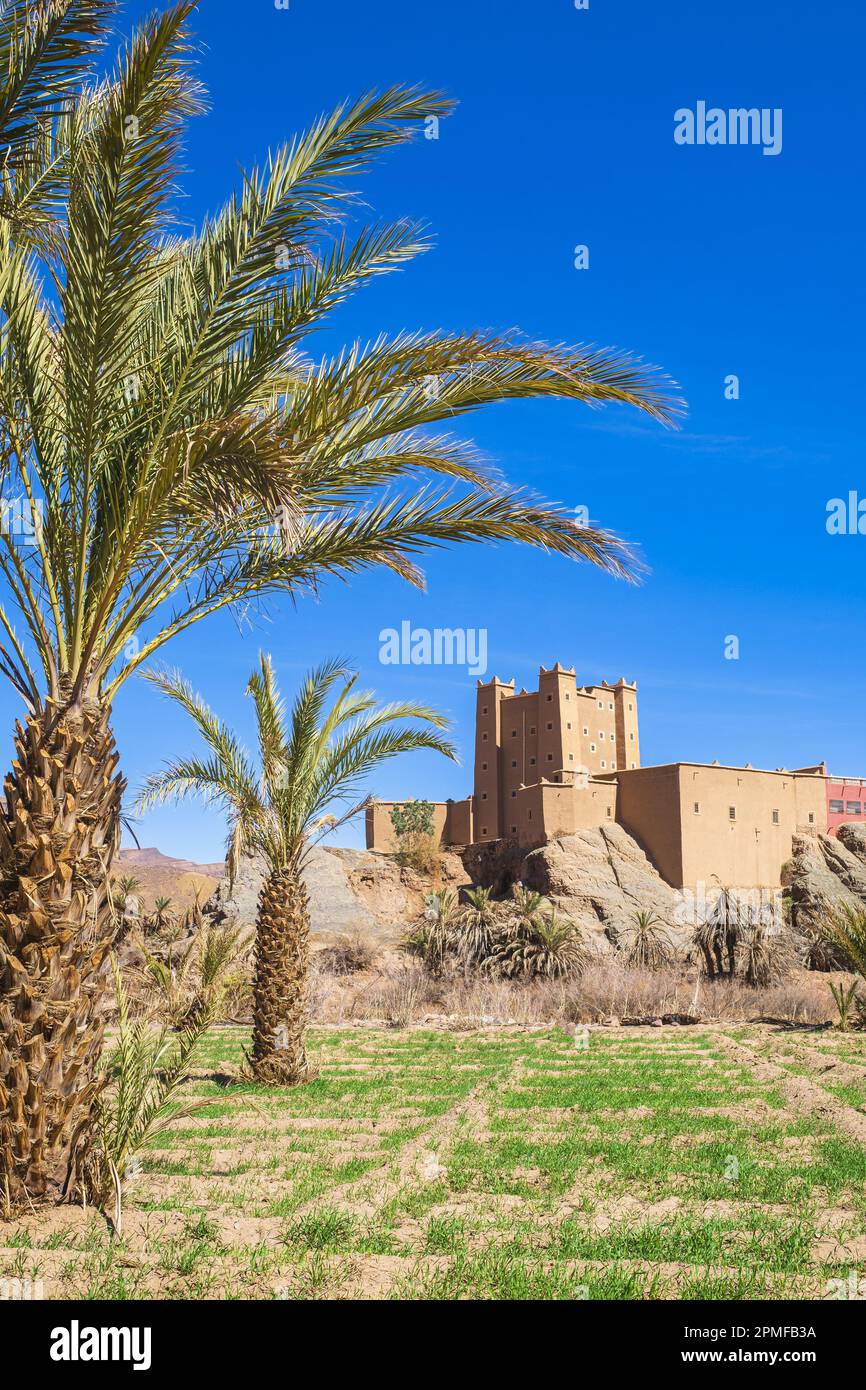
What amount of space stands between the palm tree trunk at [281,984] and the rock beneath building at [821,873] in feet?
107

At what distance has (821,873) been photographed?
4616 centimetres

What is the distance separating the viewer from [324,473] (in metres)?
7.27

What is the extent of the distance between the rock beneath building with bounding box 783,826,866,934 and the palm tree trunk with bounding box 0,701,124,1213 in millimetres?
39865

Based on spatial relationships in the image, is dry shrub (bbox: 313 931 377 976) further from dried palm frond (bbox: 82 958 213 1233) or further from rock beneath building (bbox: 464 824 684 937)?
dried palm frond (bbox: 82 958 213 1233)

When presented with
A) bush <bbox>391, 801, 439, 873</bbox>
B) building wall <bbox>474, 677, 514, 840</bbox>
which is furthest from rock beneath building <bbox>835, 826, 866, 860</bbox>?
bush <bbox>391, 801, 439, 873</bbox>

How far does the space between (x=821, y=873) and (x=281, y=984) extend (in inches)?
1505

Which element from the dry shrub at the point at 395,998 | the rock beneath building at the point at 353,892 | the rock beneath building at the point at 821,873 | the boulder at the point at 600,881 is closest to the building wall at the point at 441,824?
the rock beneath building at the point at 353,892

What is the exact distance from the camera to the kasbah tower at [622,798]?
44.9 meters

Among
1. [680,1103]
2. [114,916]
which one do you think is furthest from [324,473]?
[680,1103]

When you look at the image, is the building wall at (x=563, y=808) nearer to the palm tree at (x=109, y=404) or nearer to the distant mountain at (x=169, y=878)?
the distant mountain at (x=169, y=878)

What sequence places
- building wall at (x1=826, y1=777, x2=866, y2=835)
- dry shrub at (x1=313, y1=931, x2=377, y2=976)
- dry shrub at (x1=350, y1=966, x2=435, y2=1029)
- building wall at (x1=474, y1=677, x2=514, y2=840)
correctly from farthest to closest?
1. building wall at (x1=474, y1=677, x2=514, y2=840)
2. building wall at (x1=826, y1=777, x2=866, y2=835)
3. dry shrub at (x1=313, y1=931, x2=377, y2=976)
4. dry shrub at (x1=350, y1=966, x2=435, y2=1029)

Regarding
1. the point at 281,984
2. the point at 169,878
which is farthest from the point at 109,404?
the point at 169,878

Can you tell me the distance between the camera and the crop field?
4.97m

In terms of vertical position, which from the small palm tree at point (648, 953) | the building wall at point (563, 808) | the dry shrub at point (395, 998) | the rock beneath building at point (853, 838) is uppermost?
the building wall at point (563, 808)
